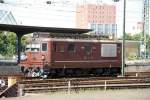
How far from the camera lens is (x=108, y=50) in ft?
124

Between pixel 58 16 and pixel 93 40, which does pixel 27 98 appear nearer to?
pixel 93 40

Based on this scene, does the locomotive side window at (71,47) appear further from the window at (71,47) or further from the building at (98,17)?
the building at (98,17)

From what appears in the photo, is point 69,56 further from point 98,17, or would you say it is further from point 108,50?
point 98,17

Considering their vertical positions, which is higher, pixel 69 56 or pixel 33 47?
pixel 33 47

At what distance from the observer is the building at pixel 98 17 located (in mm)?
111438

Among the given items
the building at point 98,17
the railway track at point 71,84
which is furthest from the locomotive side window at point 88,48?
the building at point 98,17

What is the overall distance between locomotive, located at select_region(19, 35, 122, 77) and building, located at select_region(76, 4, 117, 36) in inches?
2759

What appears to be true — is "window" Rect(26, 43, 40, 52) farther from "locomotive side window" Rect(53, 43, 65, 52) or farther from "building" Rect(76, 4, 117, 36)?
"building" Rect(76, 4, 117, 36)

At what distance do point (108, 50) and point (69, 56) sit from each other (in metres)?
4.31

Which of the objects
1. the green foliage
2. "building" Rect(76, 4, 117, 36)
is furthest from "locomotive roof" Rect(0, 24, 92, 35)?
"building" Rect(76, 4, 117, 36)

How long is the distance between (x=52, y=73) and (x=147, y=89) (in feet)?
32.1

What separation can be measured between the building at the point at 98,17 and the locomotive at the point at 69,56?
2759 inches

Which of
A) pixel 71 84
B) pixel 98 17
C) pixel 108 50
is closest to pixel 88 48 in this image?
pixel 108 50

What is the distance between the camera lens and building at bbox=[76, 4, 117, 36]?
366ft
